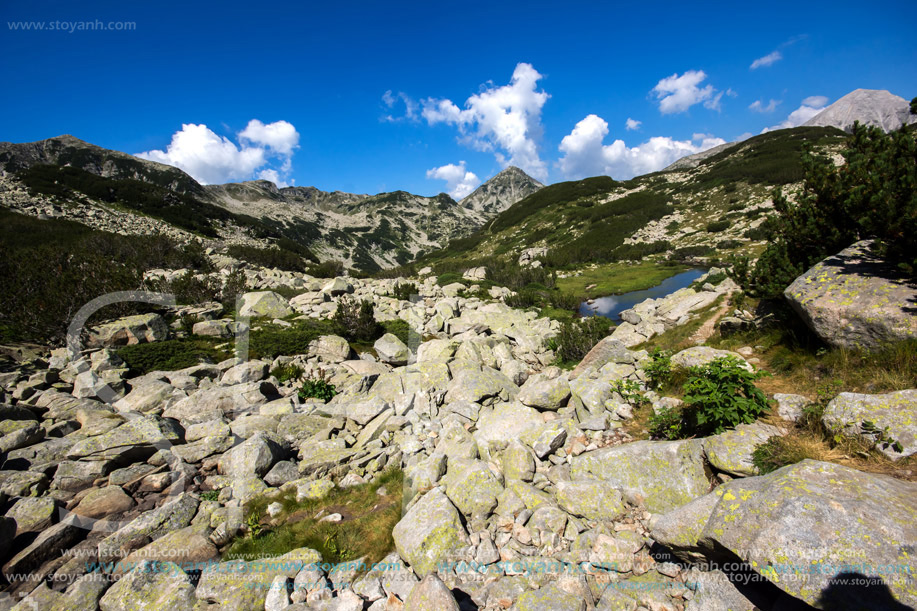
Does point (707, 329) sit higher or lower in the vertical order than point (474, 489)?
higher

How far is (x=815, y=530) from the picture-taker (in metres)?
3.23

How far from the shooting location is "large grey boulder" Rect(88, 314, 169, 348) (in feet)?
43.6

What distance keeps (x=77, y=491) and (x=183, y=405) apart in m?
3.10

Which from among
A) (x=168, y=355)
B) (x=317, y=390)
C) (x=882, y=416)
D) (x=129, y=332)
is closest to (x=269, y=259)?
(x=129, y=332)

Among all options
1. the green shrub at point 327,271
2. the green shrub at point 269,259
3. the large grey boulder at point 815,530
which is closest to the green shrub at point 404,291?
the green shrub at point 327,271

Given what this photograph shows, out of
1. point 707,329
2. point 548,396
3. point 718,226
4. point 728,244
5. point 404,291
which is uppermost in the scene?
point 718,226

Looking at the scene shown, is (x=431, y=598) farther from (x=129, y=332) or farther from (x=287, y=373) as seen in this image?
(x=129, y=332)

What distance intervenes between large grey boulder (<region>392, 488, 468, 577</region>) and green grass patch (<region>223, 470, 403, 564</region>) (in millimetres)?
532

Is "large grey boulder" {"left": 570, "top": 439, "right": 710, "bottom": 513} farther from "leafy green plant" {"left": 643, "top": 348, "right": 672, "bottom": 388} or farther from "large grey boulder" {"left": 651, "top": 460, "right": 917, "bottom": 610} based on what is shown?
"leafy green plant" {"left": 643, "top": 348, "right": 672, "bottom": 388}

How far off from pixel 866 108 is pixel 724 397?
232 m

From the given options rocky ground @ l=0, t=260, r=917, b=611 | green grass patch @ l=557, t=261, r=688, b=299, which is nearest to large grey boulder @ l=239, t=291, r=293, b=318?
rocky ground @ l=0, t=260, r=917, b=611

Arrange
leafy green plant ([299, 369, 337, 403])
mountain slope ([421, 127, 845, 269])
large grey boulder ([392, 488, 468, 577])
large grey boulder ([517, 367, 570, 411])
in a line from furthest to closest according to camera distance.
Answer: mountain slope ([421, 127, 845, 269]), leafy green plant ([299, 369, 337, 403]), large grey boulder ([517, 367, 570, 411]), large grey boulder ([392, 488, 468, 577])

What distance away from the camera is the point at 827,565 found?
304 centimetres

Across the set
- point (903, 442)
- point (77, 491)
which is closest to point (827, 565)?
point (903, 442)
